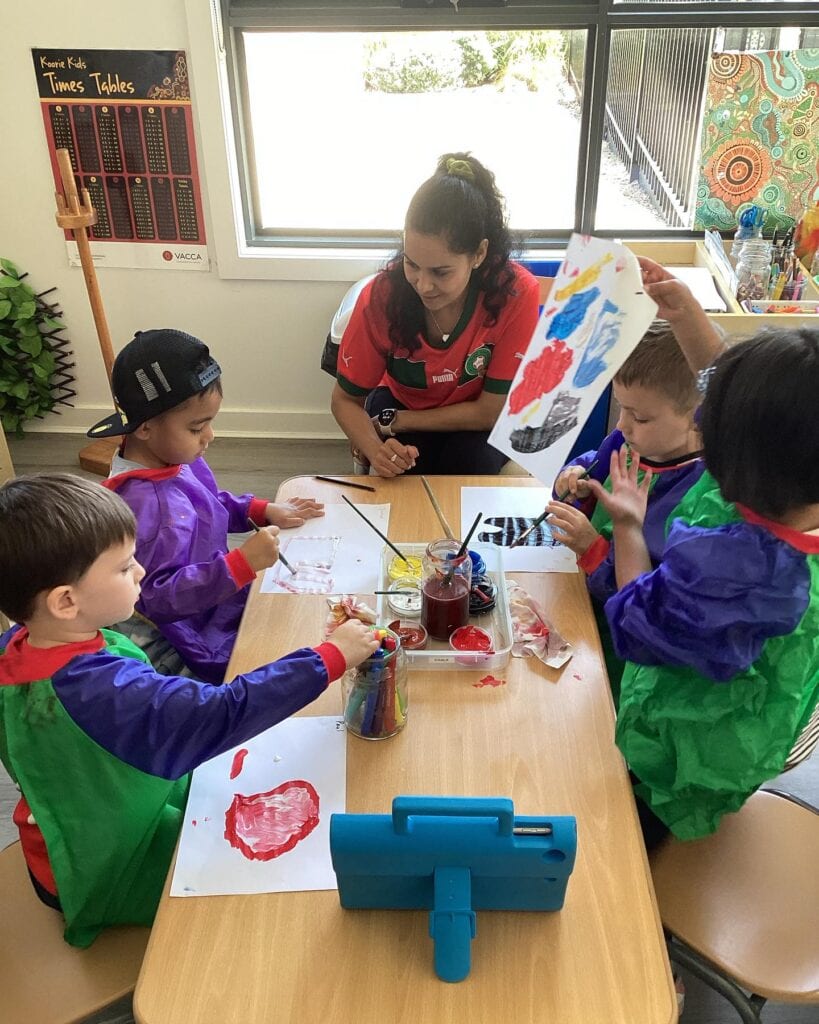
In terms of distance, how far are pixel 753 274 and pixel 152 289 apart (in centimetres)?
215

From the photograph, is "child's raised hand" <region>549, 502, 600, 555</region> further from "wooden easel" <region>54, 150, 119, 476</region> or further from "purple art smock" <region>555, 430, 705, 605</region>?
"wooden easel" <region>54, 150, 119, 476</region>

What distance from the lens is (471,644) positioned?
130 cm

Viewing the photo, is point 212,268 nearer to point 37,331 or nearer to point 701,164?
point 37,331

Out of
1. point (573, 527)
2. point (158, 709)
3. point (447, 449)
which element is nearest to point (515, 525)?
point (573, 527)

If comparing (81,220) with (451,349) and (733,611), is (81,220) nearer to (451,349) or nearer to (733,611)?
(451,349)

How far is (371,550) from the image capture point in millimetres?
1564

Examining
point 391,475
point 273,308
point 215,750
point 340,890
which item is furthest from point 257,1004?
point 273,308

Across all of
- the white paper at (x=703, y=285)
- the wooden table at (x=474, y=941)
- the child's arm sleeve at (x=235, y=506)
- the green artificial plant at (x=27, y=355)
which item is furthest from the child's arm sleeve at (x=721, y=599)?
the green artificial plant at (x=27, y=355)

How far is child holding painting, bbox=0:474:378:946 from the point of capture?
1.03 m

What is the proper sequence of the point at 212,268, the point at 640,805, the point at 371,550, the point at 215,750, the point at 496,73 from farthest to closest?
the point at 212,268
the point at 496,73
the point at 371,550
the point at 640,805
the point at 215,750

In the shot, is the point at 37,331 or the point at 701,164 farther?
the point at 37,331

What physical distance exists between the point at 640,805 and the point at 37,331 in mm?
2915

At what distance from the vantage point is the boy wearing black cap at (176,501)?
1.46 metres

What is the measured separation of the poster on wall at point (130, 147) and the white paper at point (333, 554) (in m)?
1.90
